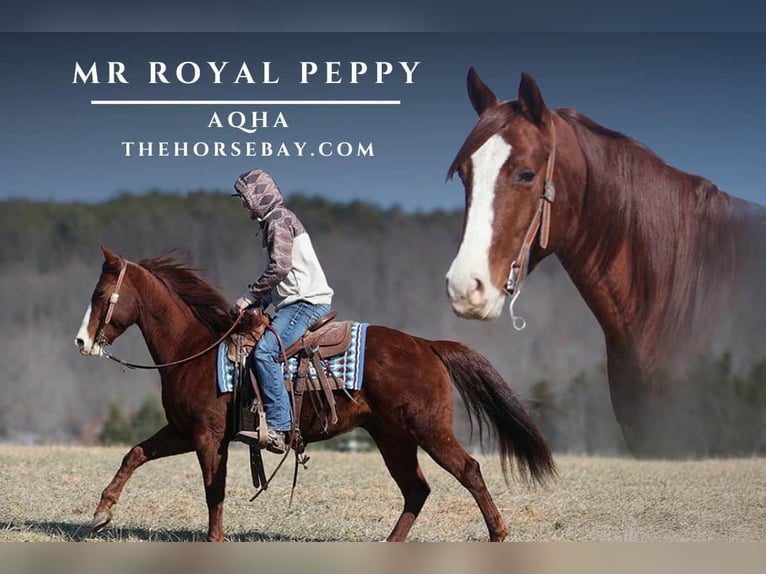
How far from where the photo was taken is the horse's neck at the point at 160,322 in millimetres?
5773

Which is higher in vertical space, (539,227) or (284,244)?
(284,244)

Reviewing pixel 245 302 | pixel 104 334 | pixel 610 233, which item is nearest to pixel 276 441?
pixel 245 302

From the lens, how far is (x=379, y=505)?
7.08m

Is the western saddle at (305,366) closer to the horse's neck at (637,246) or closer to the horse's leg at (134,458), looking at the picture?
the horse's leg at (134,458)

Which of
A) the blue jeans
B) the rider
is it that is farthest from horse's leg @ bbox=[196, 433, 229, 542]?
the blue jeans

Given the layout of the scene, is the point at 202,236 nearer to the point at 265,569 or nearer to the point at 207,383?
the point at 207,383

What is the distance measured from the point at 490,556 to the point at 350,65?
3.68m

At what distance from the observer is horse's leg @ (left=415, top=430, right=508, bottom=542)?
5.27 m

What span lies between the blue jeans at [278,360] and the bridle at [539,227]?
1.97 m

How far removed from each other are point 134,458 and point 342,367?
1.34m

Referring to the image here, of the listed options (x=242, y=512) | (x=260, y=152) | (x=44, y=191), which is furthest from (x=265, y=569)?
(x=44, y=191)

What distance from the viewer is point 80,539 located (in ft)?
18.8

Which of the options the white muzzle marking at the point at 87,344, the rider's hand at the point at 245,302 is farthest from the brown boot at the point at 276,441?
the white muzzle marking at the point at 87,344

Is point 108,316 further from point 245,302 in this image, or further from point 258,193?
point 258,193
